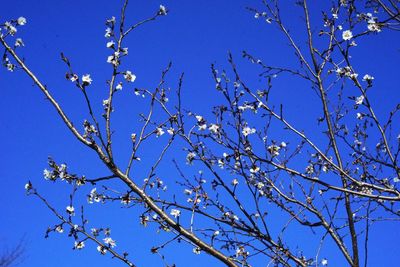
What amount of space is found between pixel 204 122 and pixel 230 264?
185 centimetres

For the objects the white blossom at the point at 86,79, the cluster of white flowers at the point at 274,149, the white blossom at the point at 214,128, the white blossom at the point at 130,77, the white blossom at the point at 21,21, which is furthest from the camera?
the cluster of white flowers at the point at 274,149

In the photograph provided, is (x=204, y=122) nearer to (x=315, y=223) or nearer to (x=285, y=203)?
(x=285, y=203)

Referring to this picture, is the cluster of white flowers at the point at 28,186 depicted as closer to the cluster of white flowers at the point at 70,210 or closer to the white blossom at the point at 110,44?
the cluster of white flowers at the point at 70,210

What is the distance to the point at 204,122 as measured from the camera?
3867 millimetres

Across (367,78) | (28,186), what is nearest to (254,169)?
(367,78)

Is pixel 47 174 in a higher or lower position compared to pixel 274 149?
lower

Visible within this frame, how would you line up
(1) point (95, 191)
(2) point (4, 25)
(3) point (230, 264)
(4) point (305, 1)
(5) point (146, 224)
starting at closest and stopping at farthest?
(3) point (230, 264), (2) point (4, 25), (5) point (146, 224), (1) point (95, 191), (4) point (305, 1)

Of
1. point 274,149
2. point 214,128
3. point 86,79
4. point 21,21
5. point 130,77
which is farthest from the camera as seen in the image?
point 274,149

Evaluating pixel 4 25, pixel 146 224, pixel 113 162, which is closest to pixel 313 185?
pixel 146 224

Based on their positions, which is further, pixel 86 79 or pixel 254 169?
pixel 254 169

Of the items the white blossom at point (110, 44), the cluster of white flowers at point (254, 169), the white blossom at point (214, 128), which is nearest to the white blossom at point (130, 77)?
the white blossom at point (110, 44)

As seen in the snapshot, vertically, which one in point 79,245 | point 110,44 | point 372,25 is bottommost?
point 79,245

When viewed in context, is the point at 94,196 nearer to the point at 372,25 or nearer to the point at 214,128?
the point at 214,128

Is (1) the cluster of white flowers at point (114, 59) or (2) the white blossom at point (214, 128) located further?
(2) the white blossom at point (214, 128)
